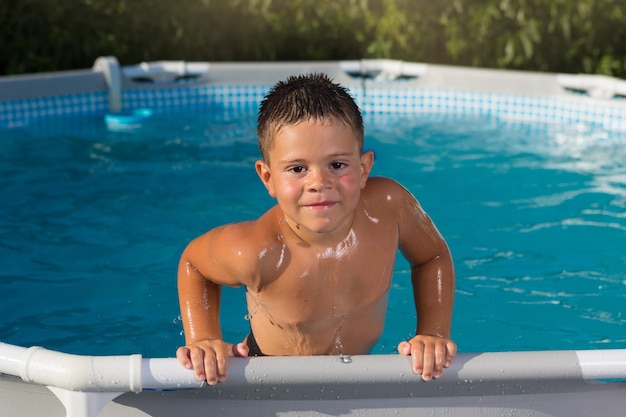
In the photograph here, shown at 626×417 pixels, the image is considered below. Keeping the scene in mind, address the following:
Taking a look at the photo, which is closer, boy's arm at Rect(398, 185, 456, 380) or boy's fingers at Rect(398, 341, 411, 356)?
boy's fingers at Rect(398, 341, 411, 356)

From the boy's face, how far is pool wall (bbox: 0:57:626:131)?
19.6ft

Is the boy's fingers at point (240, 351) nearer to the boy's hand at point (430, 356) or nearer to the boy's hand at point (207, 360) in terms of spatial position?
the boy's hand at point (207, 360)

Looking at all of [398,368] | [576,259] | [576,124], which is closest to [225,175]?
[576,259]

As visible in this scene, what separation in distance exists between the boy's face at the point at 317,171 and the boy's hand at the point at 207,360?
0.43 meters

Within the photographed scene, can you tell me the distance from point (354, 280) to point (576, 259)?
2.66m

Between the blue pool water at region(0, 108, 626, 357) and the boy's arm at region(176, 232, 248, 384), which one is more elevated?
the boy's arm at region(176, 232, 248, 384)

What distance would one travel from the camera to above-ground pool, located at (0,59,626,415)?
177 inches

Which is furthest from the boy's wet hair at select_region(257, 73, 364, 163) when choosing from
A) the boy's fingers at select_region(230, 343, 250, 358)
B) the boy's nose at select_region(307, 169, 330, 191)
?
the boy's fingers at select_region(230, 343, 250, 358)

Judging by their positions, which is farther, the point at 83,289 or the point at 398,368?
the point at 83,289

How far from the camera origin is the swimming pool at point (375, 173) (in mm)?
4473

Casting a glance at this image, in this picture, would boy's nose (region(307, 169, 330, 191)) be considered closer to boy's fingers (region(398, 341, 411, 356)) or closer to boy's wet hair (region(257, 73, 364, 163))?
boy's wet hair (region(257, 73, 364, 163))

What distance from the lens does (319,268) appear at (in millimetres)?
2830

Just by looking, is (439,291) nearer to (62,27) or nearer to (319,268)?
(319,268)

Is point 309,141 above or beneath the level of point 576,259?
above
